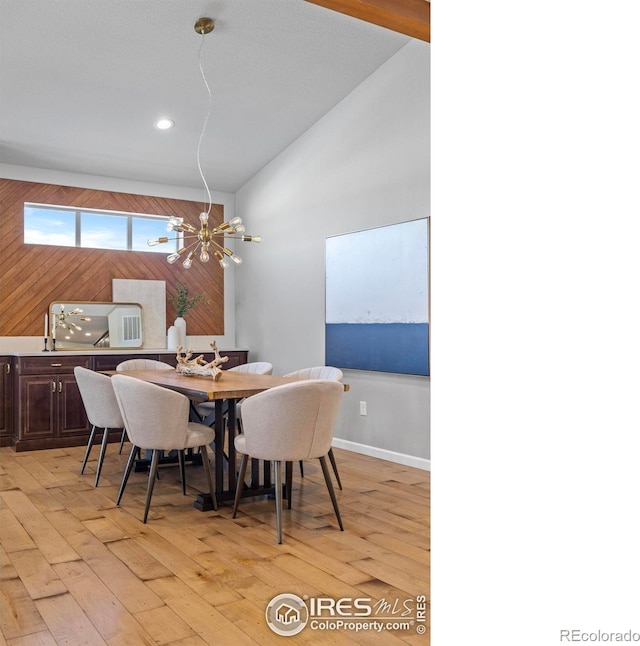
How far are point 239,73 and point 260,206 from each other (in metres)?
2.06

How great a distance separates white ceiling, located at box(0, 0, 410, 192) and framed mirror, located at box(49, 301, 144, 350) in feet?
4.71

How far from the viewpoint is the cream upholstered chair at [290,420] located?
318 centimetres

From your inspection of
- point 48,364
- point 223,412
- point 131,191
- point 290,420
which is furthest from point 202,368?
point 131,191

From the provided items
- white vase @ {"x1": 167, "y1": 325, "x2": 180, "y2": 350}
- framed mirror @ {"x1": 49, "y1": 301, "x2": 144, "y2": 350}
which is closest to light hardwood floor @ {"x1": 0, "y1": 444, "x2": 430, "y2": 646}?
framed mirror @ {"x1": 49, "y1": 301, "x2": 144, "y2": 350}

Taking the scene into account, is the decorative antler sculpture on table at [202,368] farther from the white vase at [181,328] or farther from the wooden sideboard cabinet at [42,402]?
the white vase at [181,328]

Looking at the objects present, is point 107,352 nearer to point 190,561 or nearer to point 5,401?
point 5,401

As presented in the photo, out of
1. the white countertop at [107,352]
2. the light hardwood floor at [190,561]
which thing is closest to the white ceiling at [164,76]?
the white countertop at [107,352]

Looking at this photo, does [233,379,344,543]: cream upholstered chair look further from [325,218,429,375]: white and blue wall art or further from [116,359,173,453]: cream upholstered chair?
[116,359,173,453]: cream upholstered chair

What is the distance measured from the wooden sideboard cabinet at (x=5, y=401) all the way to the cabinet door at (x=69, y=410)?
0.46 m

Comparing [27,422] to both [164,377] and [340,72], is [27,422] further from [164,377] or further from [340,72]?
[340,72]

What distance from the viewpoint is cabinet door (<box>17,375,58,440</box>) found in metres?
5.59
